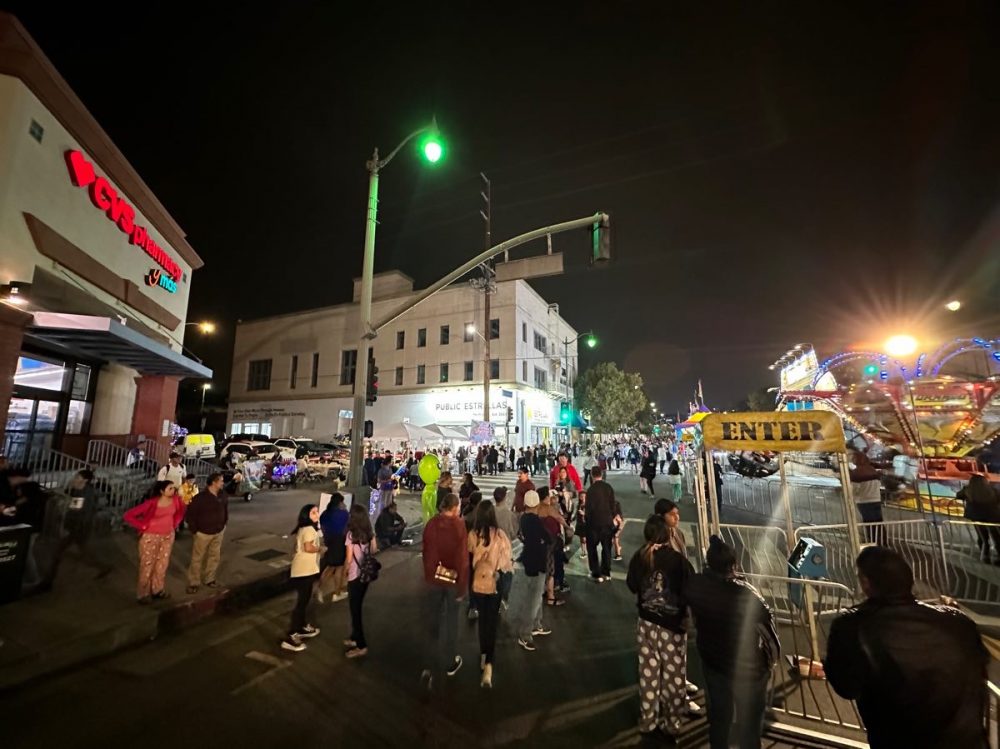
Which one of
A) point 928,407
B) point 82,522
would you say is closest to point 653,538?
point 82,522

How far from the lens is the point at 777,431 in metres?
5.86

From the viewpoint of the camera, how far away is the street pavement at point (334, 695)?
3748 millimetres

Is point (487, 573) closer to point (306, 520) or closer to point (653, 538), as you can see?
point (653, 538)

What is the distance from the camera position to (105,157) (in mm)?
11797

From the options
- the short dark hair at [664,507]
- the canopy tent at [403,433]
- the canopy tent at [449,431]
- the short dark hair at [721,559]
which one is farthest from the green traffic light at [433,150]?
the canopy tent at [449,431]

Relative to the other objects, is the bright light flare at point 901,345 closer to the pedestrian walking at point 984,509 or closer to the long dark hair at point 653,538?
the pedestrian walking at point 984,509

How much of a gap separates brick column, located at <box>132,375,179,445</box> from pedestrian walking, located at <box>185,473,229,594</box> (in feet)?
35.4

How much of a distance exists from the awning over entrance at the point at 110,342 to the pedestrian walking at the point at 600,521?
10772mm

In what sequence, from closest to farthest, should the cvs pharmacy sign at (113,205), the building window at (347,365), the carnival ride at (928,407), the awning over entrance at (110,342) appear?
the awning over entrance at (110,342) < the cvs pharmacy sign at (113,205) < the carnival ride at (928,407) < the building window at (347,365)

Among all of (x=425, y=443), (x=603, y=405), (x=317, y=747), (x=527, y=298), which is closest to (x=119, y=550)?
(x=317, y=747)

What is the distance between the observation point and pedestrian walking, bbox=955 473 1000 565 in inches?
322

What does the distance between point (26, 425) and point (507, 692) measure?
15121mm

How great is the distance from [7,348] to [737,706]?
12.8m

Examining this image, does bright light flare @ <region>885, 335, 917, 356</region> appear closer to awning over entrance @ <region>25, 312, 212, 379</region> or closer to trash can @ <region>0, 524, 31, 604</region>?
trash can @ <region>0, 524, 31, 604</region>
